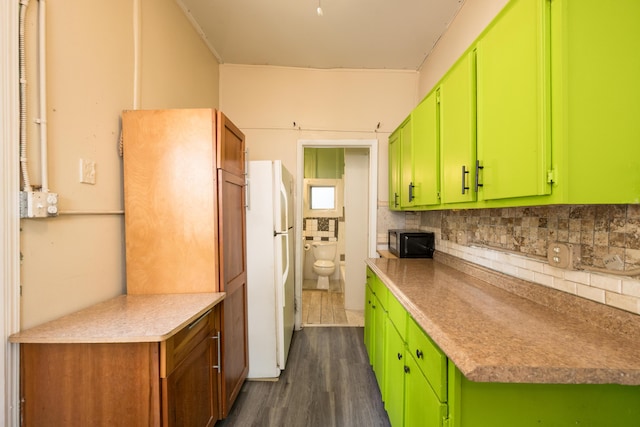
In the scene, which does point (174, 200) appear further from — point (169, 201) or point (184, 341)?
point (184, 341)

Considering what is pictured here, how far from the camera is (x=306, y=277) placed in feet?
15.8

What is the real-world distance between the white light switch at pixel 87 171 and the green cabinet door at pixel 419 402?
1.73 metres

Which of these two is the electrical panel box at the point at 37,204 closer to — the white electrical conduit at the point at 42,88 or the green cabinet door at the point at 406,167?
the white electrical conduit at the point at 42,88

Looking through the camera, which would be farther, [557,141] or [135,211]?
[135,211]

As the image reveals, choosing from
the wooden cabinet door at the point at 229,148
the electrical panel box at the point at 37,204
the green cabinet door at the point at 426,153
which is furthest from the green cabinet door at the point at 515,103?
the electrical panel box at the point at 37,204

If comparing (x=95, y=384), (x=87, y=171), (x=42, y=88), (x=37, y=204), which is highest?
(x=42, y=88)

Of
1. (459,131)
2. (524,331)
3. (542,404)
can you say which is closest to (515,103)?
(459,131)

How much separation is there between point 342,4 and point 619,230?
7.00 ft

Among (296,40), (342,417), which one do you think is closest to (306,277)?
(342,417)

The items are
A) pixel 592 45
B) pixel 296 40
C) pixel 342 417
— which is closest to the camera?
pixel 592 45

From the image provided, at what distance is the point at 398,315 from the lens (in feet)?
4.58

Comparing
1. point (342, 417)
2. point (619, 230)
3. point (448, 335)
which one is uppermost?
point (619, 230)

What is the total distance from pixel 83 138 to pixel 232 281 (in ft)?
3.44

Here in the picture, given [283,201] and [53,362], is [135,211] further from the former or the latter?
[283,201]
